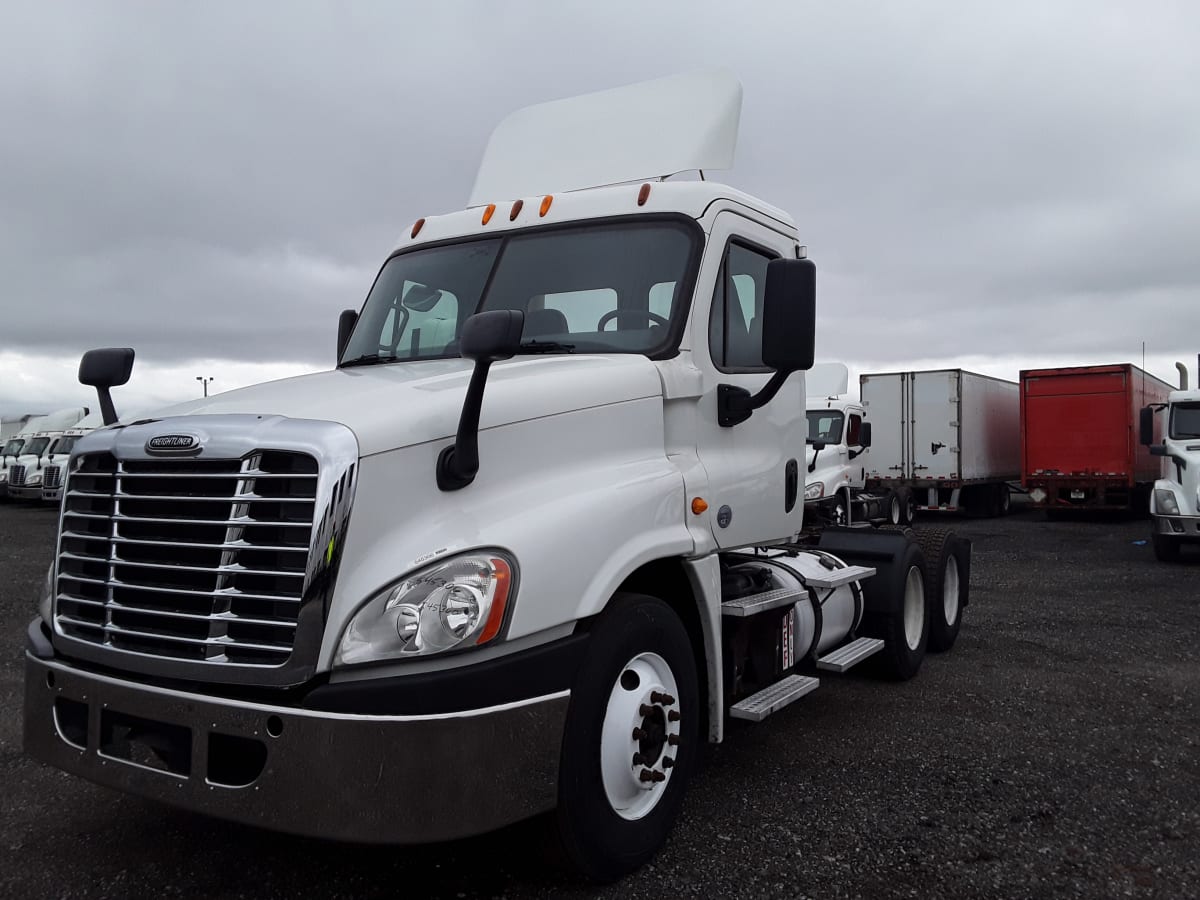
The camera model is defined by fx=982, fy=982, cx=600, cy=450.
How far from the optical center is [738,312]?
4598 mm

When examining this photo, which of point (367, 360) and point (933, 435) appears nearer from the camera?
point (367, 360)

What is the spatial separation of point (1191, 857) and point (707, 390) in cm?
265

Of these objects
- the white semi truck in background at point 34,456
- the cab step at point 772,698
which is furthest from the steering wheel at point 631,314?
the white semi truck in background at point 34,456

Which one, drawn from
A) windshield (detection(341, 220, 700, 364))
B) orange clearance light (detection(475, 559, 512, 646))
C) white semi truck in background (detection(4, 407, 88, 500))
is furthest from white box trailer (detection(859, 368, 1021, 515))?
white semi truck in background (detection(4, 407, 88, 500))

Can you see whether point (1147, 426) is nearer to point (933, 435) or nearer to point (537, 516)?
point (933, 435)

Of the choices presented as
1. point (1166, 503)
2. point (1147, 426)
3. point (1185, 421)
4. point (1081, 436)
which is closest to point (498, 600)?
point (1166, 503)

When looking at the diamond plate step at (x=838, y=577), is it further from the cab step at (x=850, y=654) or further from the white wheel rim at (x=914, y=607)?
the white wheel rim at (x=914, y=607)

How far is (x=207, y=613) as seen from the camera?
10.1ft

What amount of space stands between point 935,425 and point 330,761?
21.1 metres

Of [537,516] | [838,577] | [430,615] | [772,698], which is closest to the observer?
[430,615]

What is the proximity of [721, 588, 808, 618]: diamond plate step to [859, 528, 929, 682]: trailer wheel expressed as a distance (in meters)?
1.60

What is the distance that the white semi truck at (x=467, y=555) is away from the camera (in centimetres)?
294

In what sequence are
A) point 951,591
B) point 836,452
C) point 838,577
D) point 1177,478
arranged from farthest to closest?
point 836,452, point 1177,478, point 951,591, point 838,577

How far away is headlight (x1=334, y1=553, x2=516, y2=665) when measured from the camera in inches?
116
